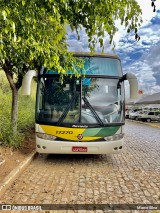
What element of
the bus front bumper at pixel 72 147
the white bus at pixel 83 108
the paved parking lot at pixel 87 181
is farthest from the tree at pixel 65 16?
the bus front bumper at pixel 72 147

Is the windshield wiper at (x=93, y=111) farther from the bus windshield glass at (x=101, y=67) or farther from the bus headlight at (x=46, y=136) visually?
the bus headlight at (x=46, y=136)

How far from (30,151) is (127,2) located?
646 cm

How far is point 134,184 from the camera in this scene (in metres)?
5.68

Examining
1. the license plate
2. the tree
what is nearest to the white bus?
the license plate

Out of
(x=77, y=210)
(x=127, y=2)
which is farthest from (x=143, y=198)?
(x=127, y=2)

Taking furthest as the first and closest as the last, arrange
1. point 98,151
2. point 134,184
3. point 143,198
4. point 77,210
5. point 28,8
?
point 98,151, point 134,184, point 143,198, point 77,210, point 28,8

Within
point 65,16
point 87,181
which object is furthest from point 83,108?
point 65,16

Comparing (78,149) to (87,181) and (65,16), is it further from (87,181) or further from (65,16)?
(65,16)

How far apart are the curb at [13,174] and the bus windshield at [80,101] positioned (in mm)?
1240

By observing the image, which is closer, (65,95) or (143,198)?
(143,198)

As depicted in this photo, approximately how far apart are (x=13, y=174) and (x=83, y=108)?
2758mm

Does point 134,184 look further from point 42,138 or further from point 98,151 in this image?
point 42,138

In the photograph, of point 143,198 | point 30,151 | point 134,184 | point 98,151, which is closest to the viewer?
point 143,198

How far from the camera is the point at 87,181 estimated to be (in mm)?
5871
